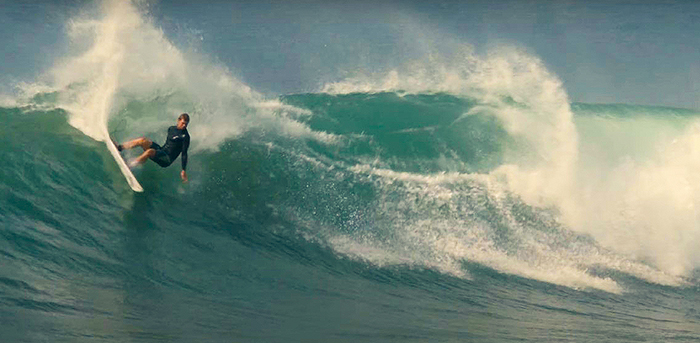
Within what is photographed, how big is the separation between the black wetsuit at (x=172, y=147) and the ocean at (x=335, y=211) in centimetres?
62

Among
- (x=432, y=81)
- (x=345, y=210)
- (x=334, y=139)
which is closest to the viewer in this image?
(x=345, y=210)

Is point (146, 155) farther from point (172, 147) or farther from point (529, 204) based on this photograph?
point (529, 204)

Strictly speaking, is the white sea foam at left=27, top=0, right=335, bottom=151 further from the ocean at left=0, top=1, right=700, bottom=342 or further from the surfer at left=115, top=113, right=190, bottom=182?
the surfer at left=115, top=113, right=190, bottom=182

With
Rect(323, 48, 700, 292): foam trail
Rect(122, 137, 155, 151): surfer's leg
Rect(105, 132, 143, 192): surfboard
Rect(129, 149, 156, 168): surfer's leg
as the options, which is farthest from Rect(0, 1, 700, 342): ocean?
Rect(122, 137, 155, 151): surfer's leg

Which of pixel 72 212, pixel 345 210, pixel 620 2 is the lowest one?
pixel 72 212

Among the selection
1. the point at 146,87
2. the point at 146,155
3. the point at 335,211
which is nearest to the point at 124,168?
the point at 146,155

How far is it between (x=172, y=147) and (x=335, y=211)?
227 centimetres

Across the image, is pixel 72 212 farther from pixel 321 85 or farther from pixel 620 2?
pixel 620 2

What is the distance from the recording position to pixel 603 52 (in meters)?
36.8

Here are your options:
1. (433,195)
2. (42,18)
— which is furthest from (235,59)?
(433,195)

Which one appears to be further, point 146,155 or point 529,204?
point 529,204

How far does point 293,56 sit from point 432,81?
20.5m

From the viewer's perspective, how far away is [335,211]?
1131 centimetres

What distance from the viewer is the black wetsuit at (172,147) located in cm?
1060
